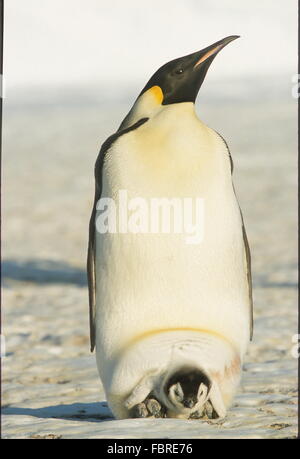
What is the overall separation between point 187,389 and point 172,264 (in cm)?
43

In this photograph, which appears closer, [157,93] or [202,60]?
[202,60]

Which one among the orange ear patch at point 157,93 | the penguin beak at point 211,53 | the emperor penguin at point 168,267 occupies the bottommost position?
the emperor penguin at point 168,267

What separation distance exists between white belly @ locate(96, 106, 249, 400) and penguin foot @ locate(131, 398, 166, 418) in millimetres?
183

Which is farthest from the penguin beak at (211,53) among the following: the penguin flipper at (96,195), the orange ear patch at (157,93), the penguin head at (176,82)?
the penguin flipper at (96,195)

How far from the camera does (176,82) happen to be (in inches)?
119

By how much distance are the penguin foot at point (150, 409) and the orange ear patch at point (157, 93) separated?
1.03m

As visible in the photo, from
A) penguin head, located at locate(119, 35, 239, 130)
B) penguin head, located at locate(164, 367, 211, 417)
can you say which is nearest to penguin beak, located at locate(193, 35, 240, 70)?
penguin head, located at locate(119, 35, 239, 130)

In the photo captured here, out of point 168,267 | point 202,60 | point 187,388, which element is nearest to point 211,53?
point 202,60

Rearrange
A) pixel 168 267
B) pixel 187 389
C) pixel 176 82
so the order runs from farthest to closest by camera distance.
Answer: pixel 176 82
pixel 168 267
pixel 187 389

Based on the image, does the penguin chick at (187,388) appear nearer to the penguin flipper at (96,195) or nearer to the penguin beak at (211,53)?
the penguin flipper at (96,195)

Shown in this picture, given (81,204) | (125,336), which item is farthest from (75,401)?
(81,204)

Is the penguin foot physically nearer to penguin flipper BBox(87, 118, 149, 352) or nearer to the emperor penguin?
the emperor penguin

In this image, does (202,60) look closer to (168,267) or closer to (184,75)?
(184,75)

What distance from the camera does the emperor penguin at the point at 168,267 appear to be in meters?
2.82
